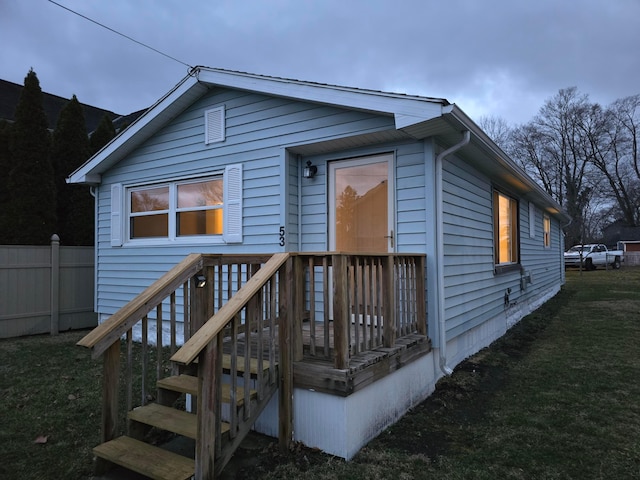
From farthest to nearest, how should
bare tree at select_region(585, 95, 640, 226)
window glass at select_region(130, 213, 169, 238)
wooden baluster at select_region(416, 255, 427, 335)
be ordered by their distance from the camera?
bare tree at select_region(585, 95, 640, 226) → window glass at select_region(130, 213, 169, 238) → wooden baluster at select_region(416, 255, 427, 335)

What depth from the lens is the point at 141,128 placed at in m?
6.11

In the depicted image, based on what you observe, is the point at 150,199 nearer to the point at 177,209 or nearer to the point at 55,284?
the point at 177,209

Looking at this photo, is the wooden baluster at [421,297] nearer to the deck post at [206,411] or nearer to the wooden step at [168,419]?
the wooden step at [168,419]

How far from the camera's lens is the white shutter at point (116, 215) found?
6766 mm

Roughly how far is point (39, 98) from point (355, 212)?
25.8 feet

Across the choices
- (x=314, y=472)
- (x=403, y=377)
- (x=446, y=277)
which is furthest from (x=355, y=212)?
(x=314, y=472)

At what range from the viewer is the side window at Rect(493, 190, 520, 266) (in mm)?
6793

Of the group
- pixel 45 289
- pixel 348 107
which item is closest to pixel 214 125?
pixel 348 107

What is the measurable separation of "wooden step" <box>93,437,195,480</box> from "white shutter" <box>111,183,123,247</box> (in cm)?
482

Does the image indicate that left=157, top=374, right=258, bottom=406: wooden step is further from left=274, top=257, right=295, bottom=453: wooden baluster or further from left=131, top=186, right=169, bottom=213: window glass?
left=131, top=186, right=169, bottom=213: window glass

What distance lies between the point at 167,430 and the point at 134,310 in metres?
0.81

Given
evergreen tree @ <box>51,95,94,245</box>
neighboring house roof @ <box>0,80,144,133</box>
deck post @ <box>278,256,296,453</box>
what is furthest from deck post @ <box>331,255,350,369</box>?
neighboring house roof @ <box>0,80,144,133</box>

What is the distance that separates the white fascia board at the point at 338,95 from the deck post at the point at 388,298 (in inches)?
54.1

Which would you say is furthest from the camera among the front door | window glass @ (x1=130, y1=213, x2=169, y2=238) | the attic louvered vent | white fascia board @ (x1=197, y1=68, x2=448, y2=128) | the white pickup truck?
the white pickup truck
